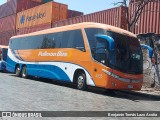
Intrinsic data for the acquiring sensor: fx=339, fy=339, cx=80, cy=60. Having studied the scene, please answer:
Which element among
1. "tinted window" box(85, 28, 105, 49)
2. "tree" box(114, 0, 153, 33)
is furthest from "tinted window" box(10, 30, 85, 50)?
"tree" box(114, 0, 153, 33)

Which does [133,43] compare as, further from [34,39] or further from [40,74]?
[34,39]

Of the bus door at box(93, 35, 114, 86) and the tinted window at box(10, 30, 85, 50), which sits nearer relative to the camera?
the bus door at box(93, 35, 114, 86)

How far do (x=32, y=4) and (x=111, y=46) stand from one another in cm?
2982

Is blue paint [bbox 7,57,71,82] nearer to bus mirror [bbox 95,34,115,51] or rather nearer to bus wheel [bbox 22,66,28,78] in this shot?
bus wheel [bbox 22,66,28,78]

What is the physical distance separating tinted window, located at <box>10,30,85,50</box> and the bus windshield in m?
0.86

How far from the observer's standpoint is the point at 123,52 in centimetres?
1338

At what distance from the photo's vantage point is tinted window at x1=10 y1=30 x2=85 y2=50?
15.1 meters

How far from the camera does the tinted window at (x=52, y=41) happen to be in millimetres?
15115

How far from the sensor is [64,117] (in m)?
7.46

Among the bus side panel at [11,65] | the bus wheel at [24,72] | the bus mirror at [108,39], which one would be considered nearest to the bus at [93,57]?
the bus mirror at [108,39]

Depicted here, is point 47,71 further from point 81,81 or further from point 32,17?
point 32,17

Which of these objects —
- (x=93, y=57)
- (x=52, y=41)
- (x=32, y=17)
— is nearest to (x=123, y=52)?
(x=93, y=57)

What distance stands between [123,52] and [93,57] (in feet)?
4.15

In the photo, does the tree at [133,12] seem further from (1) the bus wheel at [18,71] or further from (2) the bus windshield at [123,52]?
(1) the bus wheel at [18,71]
